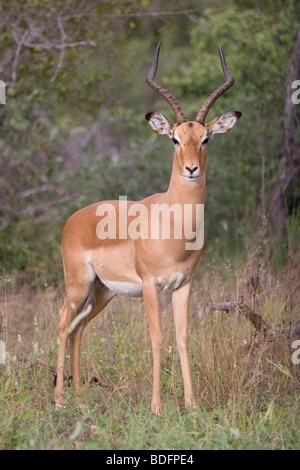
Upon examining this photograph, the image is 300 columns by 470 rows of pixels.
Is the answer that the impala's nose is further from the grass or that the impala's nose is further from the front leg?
the grass

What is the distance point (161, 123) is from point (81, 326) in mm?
1811

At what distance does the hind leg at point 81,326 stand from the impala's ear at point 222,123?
5.40 ft

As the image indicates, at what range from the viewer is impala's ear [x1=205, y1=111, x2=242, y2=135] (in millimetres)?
4953

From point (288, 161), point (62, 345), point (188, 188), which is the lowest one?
point (62, 345)

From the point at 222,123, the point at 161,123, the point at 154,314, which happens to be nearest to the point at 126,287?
the point at 154,314

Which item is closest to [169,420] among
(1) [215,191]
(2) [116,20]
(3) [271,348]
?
(3) [271,348]

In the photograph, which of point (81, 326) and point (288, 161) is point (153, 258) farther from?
point (288, 161)

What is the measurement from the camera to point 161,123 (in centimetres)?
502

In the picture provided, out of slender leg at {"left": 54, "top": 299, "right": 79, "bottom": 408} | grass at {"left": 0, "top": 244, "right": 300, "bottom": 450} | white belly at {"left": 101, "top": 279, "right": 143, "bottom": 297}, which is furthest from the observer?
slender leg at {"left": 54, "top": 299, "right": 79, "bottom": 408}

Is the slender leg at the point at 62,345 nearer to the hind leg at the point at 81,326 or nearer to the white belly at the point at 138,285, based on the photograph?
the hind leg at the point at 81,326

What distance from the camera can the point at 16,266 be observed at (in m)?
8.71

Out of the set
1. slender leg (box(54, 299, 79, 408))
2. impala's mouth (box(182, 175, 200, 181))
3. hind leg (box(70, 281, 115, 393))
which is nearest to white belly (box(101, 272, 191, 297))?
hind leg (box(70, 281, 115, 393))

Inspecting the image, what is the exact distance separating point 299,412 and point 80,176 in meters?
6.63

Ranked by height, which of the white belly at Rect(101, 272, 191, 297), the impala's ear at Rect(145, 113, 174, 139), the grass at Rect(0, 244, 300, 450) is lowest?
the grass at Rect(0, 244, 300, 450)
